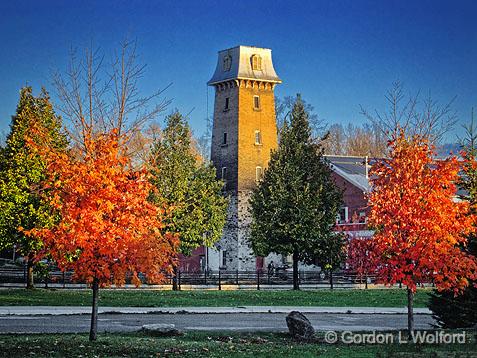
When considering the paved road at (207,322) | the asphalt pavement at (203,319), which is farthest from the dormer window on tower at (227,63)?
the paved road at (207,322)

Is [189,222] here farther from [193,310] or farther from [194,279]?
[193,310]

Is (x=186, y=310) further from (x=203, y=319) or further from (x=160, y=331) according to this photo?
(x=160, y=331)

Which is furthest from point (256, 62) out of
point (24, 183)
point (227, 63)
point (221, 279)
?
point (24, 183)

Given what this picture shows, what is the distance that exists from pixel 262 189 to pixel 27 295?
62.7ft

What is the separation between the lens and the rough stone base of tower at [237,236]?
66625 mm

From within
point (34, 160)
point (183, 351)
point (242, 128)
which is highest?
point (242, 128)

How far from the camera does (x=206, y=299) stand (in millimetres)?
36406

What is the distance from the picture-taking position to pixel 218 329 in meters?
23.1

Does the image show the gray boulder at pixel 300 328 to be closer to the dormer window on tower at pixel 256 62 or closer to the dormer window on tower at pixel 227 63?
the dormer window on tower at pixel 256 62

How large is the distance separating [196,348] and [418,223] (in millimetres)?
6515

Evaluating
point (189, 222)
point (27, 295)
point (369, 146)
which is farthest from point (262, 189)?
point (369, 146)

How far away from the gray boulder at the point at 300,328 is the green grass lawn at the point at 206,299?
13.5 meters

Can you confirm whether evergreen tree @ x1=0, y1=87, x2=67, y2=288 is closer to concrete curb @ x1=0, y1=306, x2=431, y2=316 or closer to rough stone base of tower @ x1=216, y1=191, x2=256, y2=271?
concrete curb @ x1=0, y1=306, x2=431, y2=316

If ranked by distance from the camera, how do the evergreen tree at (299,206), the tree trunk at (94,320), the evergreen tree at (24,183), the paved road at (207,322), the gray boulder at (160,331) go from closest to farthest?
the tree trunk at (94,320) < the gray boulder at (160,331) < the paved road at (207,322) < the evergreen tree at (24,183) < the evergreen tree at (299,206)
